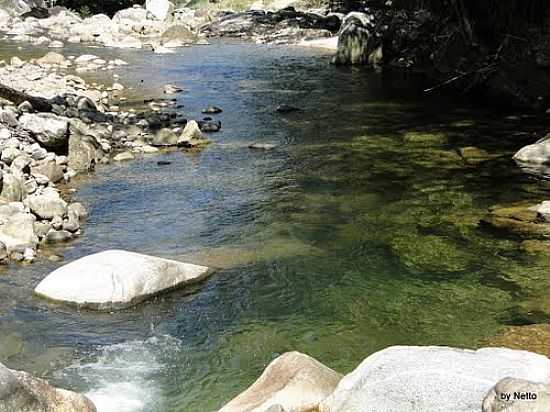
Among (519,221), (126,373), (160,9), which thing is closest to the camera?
(126,373)

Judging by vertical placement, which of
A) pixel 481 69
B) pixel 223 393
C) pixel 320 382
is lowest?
pixel 223 393

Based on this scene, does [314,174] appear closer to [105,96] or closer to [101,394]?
[101,394]

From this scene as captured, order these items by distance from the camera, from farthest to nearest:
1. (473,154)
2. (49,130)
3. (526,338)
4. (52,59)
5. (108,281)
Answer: (52,59), (473,154), (49,130), (108,281), (526,338)

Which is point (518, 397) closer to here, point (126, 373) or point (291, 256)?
point (126, 373)

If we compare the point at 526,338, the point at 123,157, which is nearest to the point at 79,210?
the point at 123,157

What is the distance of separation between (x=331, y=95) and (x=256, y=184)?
817cm

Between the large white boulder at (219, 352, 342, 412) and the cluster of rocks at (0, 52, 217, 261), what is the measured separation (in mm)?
4499

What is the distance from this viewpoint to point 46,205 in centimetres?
1017

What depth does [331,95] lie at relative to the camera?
64.8ft

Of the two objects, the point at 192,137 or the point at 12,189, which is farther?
the point at 192,137

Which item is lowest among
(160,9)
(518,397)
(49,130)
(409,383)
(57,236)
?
(57,236)

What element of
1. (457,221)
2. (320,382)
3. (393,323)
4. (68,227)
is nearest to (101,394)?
(320,382)

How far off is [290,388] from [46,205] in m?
6.14

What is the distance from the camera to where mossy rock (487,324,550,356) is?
654 centimetres
